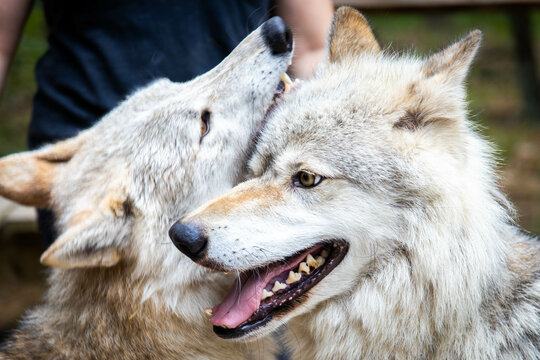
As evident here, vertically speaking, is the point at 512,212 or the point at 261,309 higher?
the point at 512,212

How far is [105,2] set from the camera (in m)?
3.10

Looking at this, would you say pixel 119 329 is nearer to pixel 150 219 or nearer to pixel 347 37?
pixel 150 219

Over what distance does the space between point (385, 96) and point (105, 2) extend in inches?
64.5

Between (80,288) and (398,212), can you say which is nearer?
(398,212)

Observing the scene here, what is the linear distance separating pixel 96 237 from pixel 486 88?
9.15 meters

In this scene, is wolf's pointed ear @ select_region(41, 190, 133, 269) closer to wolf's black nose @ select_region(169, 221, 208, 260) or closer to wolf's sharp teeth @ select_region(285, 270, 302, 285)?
wolf's black nose @ select_region(169, 221, 208, 260)

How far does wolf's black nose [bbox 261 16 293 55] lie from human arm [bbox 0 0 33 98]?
4.27 feet

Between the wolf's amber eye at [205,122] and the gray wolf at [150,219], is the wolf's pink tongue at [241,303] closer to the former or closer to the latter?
the gray wolf at [150,219]

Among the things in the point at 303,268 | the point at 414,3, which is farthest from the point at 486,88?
the point at 303,268

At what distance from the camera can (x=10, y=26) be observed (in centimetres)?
A: 306

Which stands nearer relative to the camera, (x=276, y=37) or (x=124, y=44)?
(x=276, y=37)

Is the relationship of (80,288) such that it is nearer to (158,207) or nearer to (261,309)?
(158,207)

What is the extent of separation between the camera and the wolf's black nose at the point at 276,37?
2.70 m

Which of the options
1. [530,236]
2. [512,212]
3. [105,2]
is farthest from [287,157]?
[105,2]
